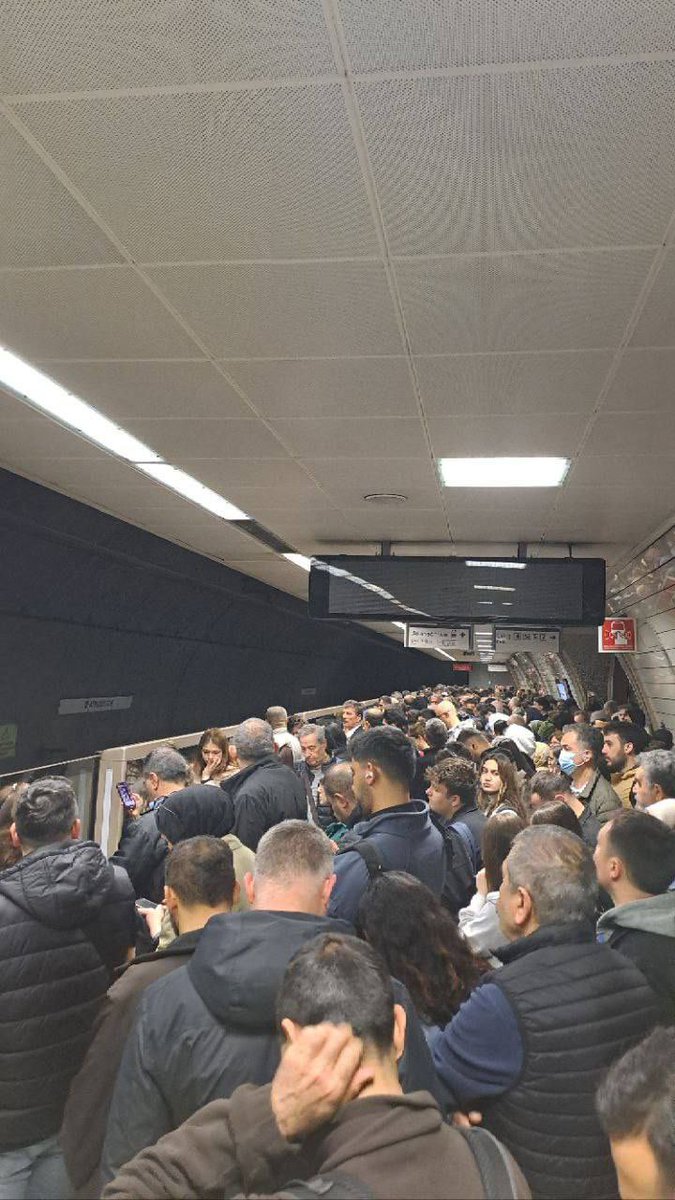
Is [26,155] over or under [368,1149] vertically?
over

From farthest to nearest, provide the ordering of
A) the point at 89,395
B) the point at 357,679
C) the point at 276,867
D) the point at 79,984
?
1. the point at 357,679
2. the point at 89,395
3. the point at 79,984
4. the point at 276,867

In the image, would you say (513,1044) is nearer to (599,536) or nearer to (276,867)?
(276,867)

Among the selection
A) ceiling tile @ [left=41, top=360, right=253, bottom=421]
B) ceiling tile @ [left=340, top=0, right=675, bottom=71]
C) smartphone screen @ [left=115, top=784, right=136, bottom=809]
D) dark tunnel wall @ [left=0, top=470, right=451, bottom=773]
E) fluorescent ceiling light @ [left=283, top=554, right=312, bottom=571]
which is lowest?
smartphone screen @ [left=115, top=784, right=136, bottom=809]

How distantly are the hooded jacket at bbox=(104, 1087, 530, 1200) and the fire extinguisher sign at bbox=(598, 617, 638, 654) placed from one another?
10.9 metres

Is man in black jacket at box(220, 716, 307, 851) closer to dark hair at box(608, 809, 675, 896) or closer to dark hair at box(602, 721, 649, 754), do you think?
dark hair at box(608, 809, 675, 896)

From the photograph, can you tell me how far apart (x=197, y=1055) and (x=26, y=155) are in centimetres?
245

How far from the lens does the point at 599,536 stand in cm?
798

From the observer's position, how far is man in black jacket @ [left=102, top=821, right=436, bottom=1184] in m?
1.99

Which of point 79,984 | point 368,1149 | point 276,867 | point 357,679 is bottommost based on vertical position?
point 79,984

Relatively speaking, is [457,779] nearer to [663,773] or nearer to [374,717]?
[663,773]

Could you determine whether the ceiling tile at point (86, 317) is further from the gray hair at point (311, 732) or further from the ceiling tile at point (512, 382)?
the gray hair at point (311, 732)

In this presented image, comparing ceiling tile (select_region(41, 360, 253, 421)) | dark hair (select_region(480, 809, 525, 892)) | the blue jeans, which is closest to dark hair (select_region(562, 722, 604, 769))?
dark hair (select_region(480, 809, 525, 892))

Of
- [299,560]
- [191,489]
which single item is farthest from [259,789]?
[299,560]

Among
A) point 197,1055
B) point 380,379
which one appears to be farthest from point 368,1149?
point 380,379
